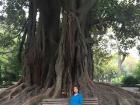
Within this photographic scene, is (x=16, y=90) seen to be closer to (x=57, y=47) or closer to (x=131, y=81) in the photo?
(x=57, y=47)

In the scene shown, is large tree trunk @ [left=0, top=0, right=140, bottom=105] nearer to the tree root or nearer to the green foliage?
the tree root

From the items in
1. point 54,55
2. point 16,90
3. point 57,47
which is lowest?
point 16,90

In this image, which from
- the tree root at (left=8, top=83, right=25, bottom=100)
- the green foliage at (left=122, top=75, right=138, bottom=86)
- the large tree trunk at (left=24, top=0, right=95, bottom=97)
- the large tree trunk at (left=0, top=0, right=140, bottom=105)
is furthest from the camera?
the green foliage at (left=122, top=75, right=138, bottom=86)

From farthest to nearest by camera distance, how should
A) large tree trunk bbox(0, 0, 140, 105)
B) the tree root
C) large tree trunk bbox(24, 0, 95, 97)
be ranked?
the tree root
large tree trunk bbox(24, 0, 95, 97)
large tree trunk bbox(0, 0, 140, 105)

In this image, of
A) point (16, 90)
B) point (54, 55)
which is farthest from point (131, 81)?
point (16, 90)

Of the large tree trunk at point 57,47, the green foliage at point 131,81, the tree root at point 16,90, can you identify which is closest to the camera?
the large tree trunk at point 57,47

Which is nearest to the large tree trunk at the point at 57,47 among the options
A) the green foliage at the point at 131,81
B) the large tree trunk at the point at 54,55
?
the large tree trunk at the point at 54,55

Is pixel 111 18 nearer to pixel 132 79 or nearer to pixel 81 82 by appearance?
pixel 81 82

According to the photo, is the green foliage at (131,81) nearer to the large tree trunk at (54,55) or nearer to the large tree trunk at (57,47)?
the large tree trunk at (57,47)

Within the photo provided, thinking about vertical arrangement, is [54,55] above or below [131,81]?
below

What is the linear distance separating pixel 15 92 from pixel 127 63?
3111 inches

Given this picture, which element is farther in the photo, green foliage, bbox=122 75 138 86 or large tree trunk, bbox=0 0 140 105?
green foliage, bbox=122 75 138 86

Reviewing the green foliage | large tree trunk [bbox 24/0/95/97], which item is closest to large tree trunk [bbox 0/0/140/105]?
large tree trunk [bbox 24/0/95/97]

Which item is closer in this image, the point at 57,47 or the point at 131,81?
the point at 57,47
